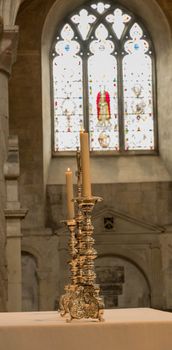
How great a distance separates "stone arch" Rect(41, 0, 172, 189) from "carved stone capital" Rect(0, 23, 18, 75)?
6444 millimetres

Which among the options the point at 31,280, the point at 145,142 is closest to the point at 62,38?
the point at 145,142

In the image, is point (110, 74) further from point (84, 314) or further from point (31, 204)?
point (84, 314)

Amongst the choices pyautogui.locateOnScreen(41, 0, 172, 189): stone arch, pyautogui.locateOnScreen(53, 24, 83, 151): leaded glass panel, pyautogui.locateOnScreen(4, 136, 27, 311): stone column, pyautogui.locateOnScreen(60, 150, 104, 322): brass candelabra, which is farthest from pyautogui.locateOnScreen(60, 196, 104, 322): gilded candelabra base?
pyautogui.locateOnScreen(53, 24, 83, 151): leaded glass panel

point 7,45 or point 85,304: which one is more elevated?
point 7,45

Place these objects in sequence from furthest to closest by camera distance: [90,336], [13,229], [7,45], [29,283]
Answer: [29,283], [7,45], [13,229], [90,336]

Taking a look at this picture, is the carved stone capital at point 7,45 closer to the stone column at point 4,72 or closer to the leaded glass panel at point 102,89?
the stone column at point 4,72

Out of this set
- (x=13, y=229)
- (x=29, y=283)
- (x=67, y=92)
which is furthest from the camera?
(x=67, y=92)

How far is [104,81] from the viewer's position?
1953 cm

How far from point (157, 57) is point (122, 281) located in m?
5.04

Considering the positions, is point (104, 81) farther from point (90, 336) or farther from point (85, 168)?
point (90, 336)

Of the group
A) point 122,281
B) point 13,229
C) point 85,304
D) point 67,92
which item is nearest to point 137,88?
point 67,92

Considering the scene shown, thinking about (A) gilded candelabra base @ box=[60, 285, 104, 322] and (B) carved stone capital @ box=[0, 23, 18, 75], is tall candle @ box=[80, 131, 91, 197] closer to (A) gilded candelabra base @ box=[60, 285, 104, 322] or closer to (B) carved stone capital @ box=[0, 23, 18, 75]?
(A) gilded candelabra base @ box=[60, 285, 104, 322]

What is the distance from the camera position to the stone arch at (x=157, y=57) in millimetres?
18578

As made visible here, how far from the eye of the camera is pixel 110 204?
60.2 ft
